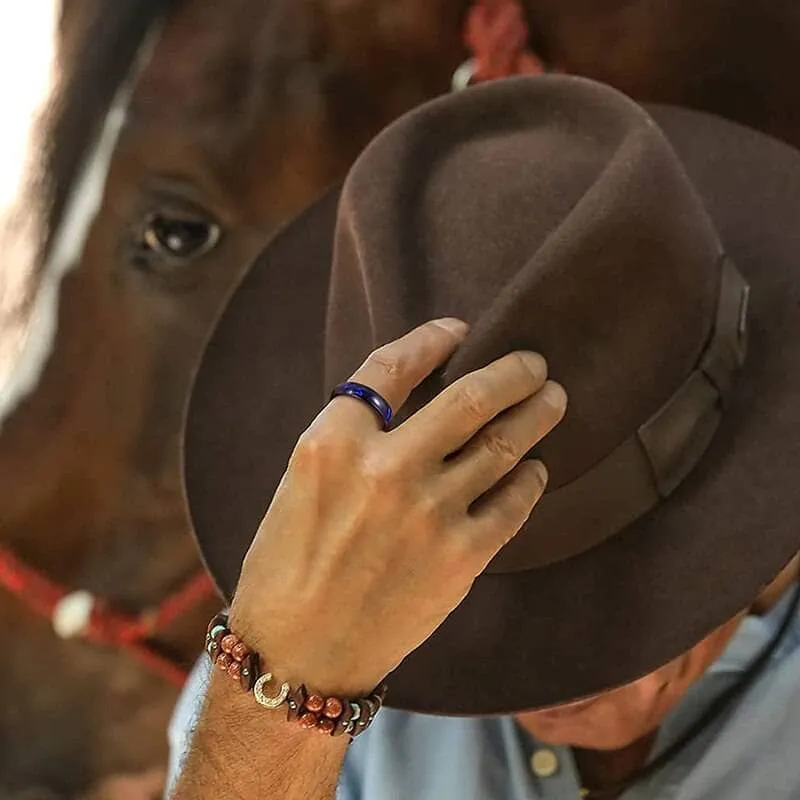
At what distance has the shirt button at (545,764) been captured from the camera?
2.37ft

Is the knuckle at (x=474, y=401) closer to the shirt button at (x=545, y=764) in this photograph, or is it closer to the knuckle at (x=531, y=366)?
the knuckle at (x=531, y=366)

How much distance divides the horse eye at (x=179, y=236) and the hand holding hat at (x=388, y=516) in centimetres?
54

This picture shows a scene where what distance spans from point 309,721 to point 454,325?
186mm

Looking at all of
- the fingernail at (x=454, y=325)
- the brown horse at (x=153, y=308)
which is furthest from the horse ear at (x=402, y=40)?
the fingernail at (x=454, y=325)

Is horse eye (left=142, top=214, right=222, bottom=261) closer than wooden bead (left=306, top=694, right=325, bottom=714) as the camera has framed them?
No

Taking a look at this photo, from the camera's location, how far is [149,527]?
3.47ft

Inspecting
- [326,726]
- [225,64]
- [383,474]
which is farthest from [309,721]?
[225,64]

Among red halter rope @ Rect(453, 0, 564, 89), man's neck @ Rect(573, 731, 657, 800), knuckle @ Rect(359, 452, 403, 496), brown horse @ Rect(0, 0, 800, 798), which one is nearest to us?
knuckle @ Rect(359, 452, 403, 496)

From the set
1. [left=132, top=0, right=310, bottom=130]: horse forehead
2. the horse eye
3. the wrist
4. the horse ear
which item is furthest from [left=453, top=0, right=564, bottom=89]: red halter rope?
the wrist

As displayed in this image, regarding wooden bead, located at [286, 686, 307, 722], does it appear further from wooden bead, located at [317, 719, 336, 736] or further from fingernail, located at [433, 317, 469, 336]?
fingernail, located at [433, 317, 469, 336]

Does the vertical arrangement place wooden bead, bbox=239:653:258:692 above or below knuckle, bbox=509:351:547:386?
below

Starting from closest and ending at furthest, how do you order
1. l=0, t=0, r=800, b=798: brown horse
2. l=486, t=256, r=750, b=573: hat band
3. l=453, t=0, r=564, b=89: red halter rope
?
1. l=486, t=256, r=750, b=573: hat band
2. l=453, t=0, r=564, b=89: red halter rope
3. l=0, t=0, r=800, b=798: brown horse

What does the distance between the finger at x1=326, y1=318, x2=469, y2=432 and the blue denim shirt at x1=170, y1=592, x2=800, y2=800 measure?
191mm

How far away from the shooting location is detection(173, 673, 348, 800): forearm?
20.5 inches
